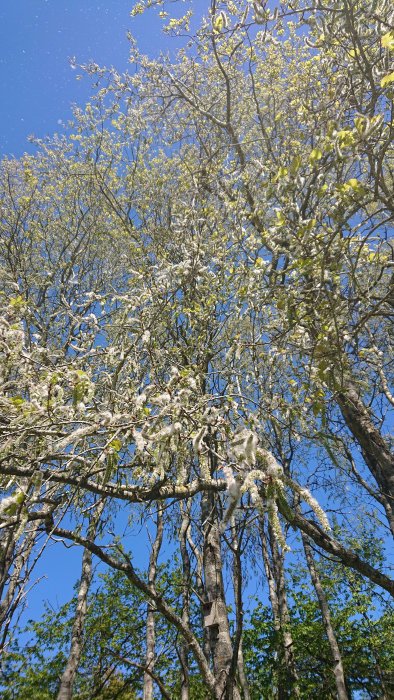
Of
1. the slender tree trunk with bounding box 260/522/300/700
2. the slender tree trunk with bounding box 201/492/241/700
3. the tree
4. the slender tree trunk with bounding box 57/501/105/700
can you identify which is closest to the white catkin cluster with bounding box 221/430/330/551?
the tree

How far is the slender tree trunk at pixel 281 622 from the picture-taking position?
11.0 m

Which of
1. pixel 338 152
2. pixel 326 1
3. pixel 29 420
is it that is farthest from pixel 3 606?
pixel 326 1

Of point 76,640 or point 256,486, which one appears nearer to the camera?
point 256,486

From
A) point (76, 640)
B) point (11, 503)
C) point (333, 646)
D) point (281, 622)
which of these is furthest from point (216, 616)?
point (281, 622)

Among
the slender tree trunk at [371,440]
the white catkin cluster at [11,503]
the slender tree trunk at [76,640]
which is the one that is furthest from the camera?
the slender tree trunk at [76,640]

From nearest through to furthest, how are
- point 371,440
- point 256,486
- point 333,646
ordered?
point 256,486
point 371,440
point 333,646

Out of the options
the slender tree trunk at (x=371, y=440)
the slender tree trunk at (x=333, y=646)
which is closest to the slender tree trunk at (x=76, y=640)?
the slender tree trunk at (x=333, y=646)

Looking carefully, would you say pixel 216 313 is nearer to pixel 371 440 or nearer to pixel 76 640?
pixel 371 440

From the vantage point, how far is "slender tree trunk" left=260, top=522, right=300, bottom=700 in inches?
433

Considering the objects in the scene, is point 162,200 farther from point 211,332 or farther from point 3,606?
point 3,606

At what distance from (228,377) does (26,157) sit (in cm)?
1175

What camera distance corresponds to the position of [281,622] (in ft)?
40.1

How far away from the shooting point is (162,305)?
18.4 ft

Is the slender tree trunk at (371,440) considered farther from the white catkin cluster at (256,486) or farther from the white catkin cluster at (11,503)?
the white catkin cluster at (11,503)
